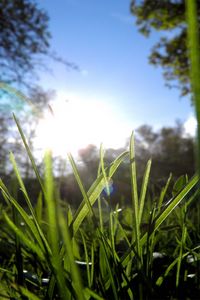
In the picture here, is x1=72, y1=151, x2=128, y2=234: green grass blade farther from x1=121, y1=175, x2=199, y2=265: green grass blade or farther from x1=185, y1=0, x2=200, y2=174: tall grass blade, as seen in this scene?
x1=185, y1=0, x2=200, y2=174: tall grass blade

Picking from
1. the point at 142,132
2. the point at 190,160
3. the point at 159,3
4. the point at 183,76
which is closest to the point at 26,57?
the point at 159,3

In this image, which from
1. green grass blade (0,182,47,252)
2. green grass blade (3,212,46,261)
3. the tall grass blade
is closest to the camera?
the tall grass blade

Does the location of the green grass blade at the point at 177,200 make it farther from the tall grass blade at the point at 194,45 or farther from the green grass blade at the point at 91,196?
the tall grass blade at the point at 194,45

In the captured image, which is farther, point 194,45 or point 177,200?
point 177,200

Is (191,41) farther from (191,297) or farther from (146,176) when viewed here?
(191,297)

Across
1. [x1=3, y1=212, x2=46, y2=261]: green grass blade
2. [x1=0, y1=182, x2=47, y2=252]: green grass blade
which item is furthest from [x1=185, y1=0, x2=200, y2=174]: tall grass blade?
[x1=0, y1=182, x2=47, y2=252]: green grass blade

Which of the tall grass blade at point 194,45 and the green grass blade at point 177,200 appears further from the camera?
the green grass blade at point 177,200

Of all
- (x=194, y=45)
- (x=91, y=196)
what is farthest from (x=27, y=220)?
(x=194, y=45)

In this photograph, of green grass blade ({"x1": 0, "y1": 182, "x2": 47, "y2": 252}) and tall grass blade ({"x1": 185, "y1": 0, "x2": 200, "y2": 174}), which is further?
green grass blade ({"x1": 0, "y1": 182, "x2": 47, "y2": 252})

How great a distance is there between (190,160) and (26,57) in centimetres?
2020

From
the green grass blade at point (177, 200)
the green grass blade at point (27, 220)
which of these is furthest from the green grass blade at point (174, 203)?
the green grass blade at point (27, 220)

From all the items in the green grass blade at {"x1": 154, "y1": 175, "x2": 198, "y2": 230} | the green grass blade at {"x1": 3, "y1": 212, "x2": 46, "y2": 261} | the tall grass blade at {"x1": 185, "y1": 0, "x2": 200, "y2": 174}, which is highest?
the tall grass blade at {"x1": 185, "y1": 0, "x2": 200, "y2": 174}

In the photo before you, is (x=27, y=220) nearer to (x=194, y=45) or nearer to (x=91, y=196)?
(x=91, y=196)

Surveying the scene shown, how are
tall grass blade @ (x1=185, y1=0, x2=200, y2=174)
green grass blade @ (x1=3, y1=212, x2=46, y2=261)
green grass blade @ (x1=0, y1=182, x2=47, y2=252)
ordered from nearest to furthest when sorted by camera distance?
tall grass blade @ (x1=185, y1=0, x2=200, y2=174), green grass blade @ (x1=3, y1=212, x2=46, y2=261), green grass blade @ (x1=0, y1=182, x2=47, y2=252)
